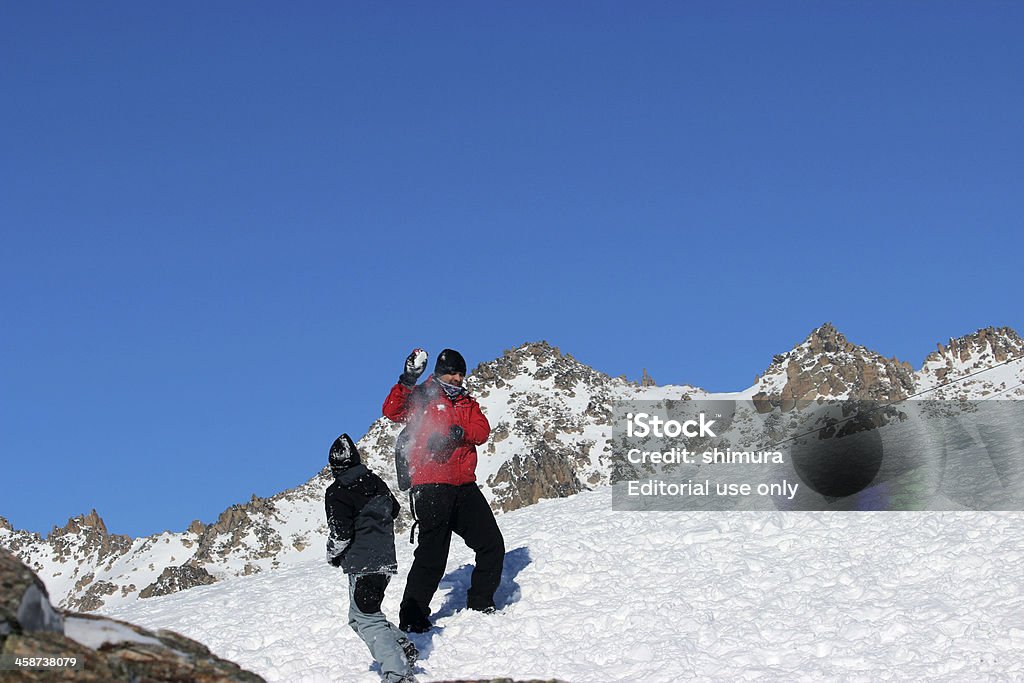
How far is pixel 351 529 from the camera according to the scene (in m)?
10.7

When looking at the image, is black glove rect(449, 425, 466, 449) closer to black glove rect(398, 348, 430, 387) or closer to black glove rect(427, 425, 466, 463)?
black glove rect(427, 425, 466, 463)

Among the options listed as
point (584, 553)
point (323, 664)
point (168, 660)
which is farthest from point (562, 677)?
point (168, 660)

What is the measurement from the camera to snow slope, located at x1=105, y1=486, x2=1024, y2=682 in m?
11.6

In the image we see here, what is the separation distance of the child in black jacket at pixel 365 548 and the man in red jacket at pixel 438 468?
5.54ft

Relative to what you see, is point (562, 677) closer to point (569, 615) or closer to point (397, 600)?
point (569, 615)

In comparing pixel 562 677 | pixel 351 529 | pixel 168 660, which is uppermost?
pixel 351 529

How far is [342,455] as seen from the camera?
10.8 metres

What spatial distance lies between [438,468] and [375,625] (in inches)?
99.3

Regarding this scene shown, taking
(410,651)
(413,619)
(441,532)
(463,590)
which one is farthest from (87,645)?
(463,590)

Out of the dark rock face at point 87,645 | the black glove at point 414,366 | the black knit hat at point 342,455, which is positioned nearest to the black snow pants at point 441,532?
the black glove at point 414,366

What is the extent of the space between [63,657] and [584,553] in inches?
397

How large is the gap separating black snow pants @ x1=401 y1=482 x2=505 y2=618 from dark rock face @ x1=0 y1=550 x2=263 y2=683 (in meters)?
6.07

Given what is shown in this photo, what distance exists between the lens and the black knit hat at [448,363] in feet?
41.3

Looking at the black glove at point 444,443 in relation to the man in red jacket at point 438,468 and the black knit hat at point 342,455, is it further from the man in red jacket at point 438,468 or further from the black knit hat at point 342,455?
the black knit hat at point 342,455
